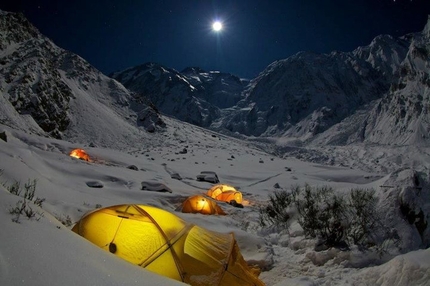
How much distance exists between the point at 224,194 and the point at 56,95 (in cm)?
2834

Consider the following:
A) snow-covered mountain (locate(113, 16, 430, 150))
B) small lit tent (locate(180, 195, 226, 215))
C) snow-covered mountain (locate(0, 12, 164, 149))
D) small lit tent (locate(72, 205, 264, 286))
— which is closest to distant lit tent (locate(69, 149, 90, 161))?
snow-covered mountain (locate(0, 12, 164, 149))

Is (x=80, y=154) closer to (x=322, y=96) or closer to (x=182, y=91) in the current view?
(x=322, y=96)

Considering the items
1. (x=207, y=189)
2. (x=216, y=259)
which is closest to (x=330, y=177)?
(x=207, y=189)

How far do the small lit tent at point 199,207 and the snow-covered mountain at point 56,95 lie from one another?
18.6 metres

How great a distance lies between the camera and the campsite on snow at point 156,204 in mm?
3373

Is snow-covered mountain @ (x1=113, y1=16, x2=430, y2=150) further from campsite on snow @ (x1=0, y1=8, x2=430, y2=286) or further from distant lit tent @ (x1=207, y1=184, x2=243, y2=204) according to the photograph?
distant lit tent @ (x1=207, y1=184, x2=243, y2=204)

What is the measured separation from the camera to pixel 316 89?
451 ft

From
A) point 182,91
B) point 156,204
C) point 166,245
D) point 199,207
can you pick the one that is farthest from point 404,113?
point 182,91

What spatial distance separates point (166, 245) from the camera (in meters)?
5.43

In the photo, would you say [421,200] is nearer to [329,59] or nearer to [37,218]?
[37,218]

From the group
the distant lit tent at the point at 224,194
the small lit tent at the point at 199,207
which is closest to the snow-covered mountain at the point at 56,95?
the distant lit tent at the point at 224,194

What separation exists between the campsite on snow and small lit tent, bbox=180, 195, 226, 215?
0.19 feet

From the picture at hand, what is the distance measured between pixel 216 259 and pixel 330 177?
79.2 ft

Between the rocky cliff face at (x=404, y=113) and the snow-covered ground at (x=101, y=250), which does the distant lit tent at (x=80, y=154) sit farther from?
the rocky cliff face at (x=404, y=113)
